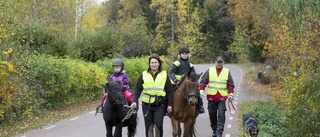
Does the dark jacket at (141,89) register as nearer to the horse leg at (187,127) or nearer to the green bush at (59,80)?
the horse leg at (187,127)

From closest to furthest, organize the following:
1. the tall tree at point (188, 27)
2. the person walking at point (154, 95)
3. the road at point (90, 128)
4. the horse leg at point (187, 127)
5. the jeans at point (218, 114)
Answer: the person walking at point (154, 95), the horse leg at point (187, 127), the jeans at point (218, 114), the road at point (90, 128), the tall tree at point (188, 27)

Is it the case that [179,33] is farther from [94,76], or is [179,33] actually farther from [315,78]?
[315,78]

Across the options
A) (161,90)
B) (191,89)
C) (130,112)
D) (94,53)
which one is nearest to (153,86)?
(161,90)

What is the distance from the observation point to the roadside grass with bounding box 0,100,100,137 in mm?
12562

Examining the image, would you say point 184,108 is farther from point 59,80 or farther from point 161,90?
point 59,80

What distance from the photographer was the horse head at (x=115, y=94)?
830 centimetres

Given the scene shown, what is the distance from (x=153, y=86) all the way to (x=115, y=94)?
2.45 ft

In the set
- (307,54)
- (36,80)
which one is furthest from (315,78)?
(36,80)

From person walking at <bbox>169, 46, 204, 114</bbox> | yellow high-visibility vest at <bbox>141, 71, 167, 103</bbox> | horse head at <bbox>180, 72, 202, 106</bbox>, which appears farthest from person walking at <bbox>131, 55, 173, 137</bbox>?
person walking at <bbox>169, 46, 204, 114</bbox>

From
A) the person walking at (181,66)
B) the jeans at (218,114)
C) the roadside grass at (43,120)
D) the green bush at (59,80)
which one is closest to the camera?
the jeans at (218,114)

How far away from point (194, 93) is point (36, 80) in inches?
349

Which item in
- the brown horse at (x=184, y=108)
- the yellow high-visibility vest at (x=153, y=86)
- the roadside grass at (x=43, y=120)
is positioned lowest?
the roadside grass at (x=43, y=120)

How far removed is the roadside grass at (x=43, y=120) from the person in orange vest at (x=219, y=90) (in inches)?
215

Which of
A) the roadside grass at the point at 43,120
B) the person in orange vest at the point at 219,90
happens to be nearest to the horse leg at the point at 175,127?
the person in orange vest at the point at 219,90
